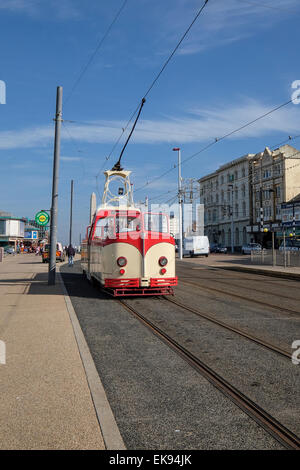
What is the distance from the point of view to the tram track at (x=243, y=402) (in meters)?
3.50

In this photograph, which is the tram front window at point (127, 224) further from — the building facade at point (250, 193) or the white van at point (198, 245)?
the building facade at point (250, 193)

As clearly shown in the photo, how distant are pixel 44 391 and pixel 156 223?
879 centimetres

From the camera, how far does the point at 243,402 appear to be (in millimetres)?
4273

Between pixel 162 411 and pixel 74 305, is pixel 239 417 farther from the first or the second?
pixel 74 305

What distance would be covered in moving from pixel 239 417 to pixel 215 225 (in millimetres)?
85143

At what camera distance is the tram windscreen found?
1288 cm

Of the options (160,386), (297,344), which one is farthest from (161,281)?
(160,386)

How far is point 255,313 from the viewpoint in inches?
386

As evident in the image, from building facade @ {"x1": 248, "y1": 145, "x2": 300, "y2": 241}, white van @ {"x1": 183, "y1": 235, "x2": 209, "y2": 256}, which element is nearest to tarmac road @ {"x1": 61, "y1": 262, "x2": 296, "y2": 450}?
white van @ {"x1": 183, "y1": 235, "x2": 209, "y2": 256}

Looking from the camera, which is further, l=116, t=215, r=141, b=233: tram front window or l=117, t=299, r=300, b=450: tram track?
l=116, t=215, r=141, b=233: tram front window

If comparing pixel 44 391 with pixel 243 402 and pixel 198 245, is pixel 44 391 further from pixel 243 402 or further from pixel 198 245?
pixel 198 245

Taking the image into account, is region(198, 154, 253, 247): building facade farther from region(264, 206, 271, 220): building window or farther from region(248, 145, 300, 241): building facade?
A: region(264, 206, 271, 220): building window

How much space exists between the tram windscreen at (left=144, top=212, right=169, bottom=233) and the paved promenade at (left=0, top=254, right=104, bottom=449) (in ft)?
15.8

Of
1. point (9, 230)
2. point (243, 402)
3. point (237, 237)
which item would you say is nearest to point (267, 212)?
point (237, 237)
